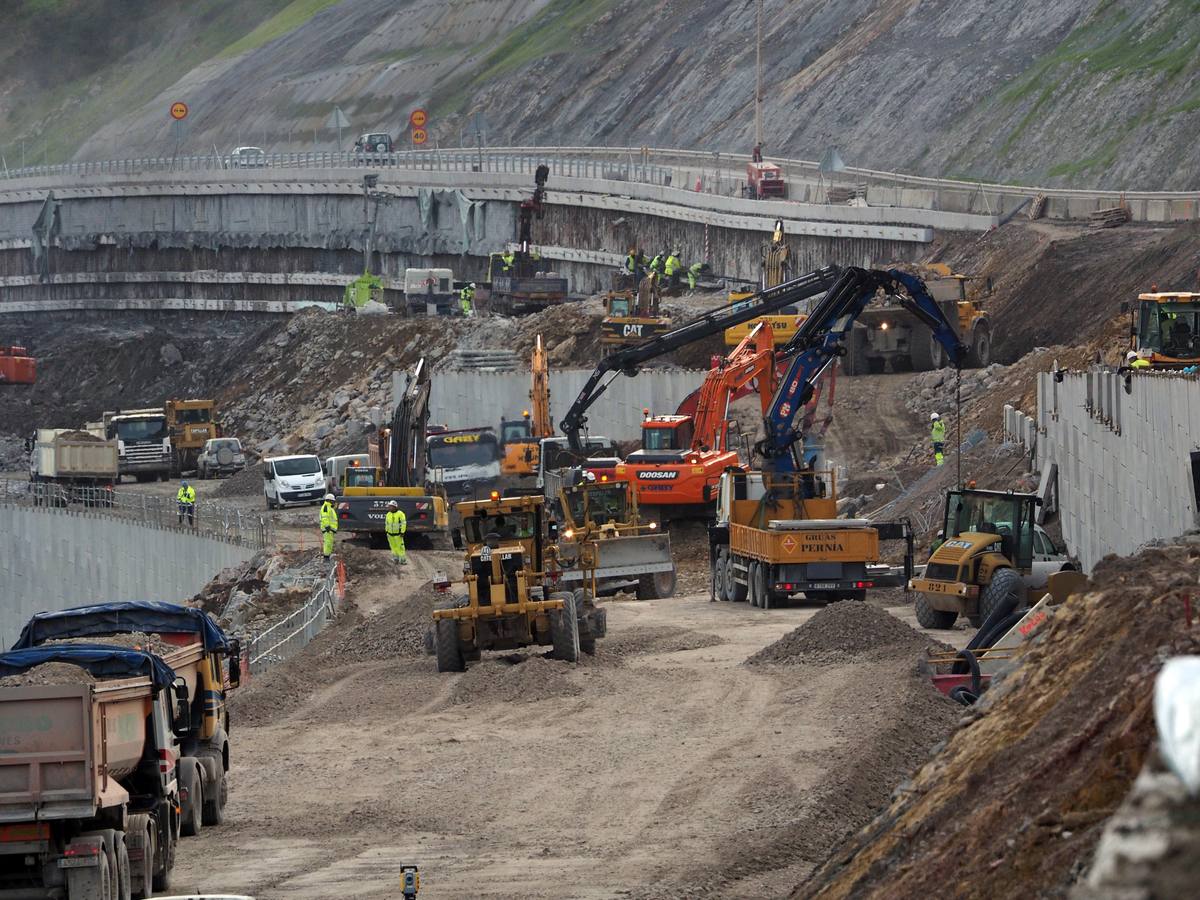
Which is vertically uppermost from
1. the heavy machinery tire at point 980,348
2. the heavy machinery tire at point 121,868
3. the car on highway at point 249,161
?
the car on highway at point 249,161

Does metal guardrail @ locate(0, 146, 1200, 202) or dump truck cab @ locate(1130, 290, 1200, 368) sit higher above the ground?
metal guardrail @ locate(0, 146, 1200, 202)

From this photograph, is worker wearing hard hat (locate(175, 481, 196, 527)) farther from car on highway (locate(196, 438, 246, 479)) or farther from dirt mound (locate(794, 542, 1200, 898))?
dirt mound (locate(794, 542, 1200, 898))

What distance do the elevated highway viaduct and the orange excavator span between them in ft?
78.6

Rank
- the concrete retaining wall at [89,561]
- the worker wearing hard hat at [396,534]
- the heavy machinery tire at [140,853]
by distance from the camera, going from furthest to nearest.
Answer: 1. the concrete retaining wall at [89,561]
2. the worker wearing hard hat at [396,534]
3. the heavy machinery tire at [140,853]

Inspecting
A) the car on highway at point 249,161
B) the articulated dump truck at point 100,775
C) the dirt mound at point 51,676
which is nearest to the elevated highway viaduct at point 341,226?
the car on highway at point 249,161

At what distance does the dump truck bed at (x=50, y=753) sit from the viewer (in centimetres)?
1331

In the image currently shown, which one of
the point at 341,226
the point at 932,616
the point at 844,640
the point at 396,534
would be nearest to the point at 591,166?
the point at 341,226

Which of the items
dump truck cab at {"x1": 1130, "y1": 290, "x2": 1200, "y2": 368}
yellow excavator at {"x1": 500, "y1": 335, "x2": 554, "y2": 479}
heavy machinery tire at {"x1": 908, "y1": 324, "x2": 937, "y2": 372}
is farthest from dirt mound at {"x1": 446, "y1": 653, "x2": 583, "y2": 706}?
heavy machinery tire at {"x1": 908, "y1": 324, "x2": 937, "y2": 372}

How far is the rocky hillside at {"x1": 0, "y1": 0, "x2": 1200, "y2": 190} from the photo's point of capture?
73625 mm

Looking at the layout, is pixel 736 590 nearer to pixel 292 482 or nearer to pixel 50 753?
pixel 50 753

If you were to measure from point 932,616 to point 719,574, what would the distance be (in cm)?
687

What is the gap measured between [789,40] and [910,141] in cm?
2105

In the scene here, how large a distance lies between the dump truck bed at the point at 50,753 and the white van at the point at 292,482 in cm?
4496

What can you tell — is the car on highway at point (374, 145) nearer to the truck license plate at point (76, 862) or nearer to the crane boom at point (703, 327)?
the crane boom at point (703, 327)
